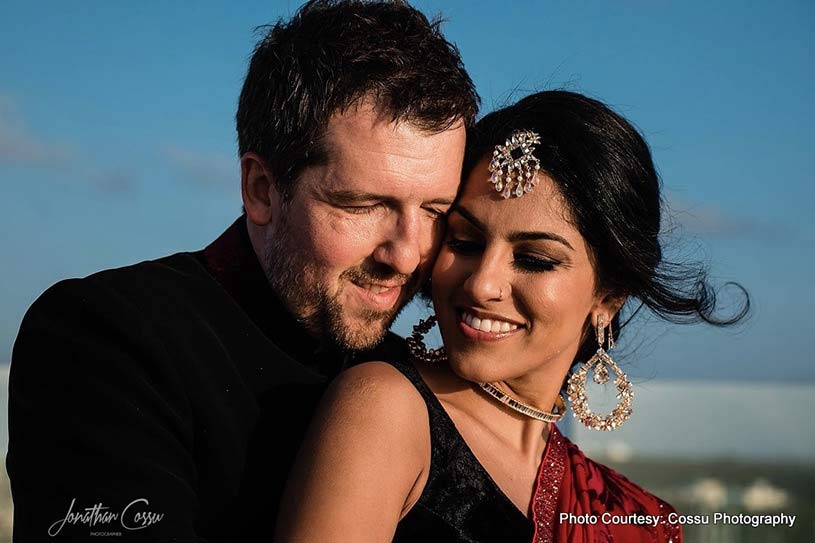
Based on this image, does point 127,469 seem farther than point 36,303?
No

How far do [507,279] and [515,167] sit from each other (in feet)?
1.07

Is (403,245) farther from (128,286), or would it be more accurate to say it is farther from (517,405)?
(128,286)

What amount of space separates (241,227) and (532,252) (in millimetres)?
875

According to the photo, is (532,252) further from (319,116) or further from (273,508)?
(273,508)

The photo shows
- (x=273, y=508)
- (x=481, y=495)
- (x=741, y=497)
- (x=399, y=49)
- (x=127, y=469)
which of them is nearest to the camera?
(x=127, y=469)

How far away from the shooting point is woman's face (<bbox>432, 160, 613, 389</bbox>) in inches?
117

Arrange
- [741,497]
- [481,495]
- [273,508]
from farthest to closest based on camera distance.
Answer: [741,497]
[481,495]
[273,508]

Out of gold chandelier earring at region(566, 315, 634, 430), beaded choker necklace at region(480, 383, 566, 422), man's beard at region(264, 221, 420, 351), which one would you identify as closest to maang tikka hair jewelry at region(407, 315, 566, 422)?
beaded choker necklace at region(480, 383, 566, 422)

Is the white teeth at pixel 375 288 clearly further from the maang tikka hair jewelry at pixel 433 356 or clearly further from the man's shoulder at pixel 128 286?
the man's shoulder at pixel 128 286

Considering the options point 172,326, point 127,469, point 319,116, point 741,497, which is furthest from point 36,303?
point 741,497

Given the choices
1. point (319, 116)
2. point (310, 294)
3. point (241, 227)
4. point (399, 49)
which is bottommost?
point (310, 294)

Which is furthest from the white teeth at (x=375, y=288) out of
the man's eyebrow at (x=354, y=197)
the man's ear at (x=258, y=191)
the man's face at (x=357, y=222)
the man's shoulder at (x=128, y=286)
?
the man's shoulder at (x=128, y=286)

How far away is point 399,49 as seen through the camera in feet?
10.3

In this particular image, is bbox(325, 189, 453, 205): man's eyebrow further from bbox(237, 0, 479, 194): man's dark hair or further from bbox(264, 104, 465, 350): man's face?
bbox(237, 0, 479, 194): man's dark hair
